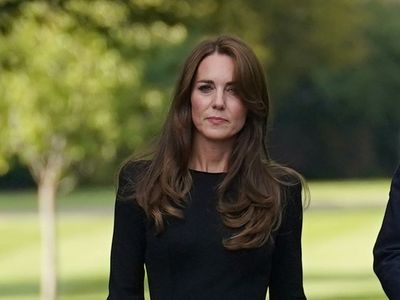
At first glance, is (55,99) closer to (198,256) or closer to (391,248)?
(198,256)

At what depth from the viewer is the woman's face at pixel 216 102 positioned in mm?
4387

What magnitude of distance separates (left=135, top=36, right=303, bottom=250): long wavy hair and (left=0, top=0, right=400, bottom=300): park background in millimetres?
183

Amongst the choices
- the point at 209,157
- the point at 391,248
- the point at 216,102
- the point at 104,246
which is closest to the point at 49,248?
the point at 104,246

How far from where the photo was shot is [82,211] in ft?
151

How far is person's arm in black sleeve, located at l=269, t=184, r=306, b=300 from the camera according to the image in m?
4.41

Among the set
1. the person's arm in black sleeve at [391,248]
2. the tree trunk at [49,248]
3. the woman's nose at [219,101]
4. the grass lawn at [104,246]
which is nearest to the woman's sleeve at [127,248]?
the woman's nose at [219,101]

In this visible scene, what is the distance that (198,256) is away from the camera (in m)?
4.32

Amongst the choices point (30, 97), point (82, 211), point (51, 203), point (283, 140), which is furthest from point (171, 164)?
point (283, 140)

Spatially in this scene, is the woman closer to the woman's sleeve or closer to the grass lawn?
the woman's sleeve

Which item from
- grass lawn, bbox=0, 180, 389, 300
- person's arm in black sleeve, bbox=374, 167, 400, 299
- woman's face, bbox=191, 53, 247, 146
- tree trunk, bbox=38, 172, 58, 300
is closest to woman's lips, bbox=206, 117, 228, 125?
woman's face, bbox=191, 53, 247, 146

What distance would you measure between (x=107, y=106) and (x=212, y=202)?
62.3 feet

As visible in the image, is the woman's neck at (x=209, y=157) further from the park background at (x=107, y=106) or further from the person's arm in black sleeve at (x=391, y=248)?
the person's arm in black sleeve at (x=391, y=248)

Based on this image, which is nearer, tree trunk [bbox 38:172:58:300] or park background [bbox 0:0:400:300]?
park background [bbox 0:0:400:300]

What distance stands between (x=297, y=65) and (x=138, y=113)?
27.5 m
